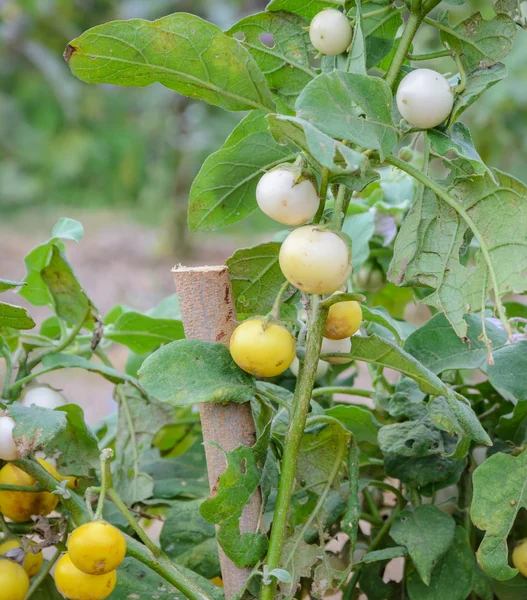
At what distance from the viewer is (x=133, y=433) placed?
0.61 meters

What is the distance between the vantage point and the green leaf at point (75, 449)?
526mm

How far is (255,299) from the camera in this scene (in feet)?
1.58

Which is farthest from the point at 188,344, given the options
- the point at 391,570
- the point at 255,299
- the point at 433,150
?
the point at 391,570

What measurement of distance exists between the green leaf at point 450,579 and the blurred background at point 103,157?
2.04 m

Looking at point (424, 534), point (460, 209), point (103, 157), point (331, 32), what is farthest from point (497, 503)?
point (103, 157)

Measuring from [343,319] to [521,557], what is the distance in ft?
0.75

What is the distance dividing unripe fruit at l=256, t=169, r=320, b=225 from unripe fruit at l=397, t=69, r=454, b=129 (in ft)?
0.24

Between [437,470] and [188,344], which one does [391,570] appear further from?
[188,344]

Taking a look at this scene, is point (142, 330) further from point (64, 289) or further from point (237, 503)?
point (237, 503)

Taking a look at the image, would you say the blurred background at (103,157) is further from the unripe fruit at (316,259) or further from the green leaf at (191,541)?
the unripe fruit at (316,259)

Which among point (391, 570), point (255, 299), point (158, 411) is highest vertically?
point (255, 299)

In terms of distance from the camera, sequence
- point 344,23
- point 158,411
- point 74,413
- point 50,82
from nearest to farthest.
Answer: point 344,23 → point 74,413 → point 158,411 → point 50,82

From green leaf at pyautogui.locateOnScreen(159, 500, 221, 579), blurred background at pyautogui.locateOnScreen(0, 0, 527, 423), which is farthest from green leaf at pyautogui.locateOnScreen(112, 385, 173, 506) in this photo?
blurred background at pyautogui.locateOnScreen(0, 0, 527, 423)

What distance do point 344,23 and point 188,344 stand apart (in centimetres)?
19
